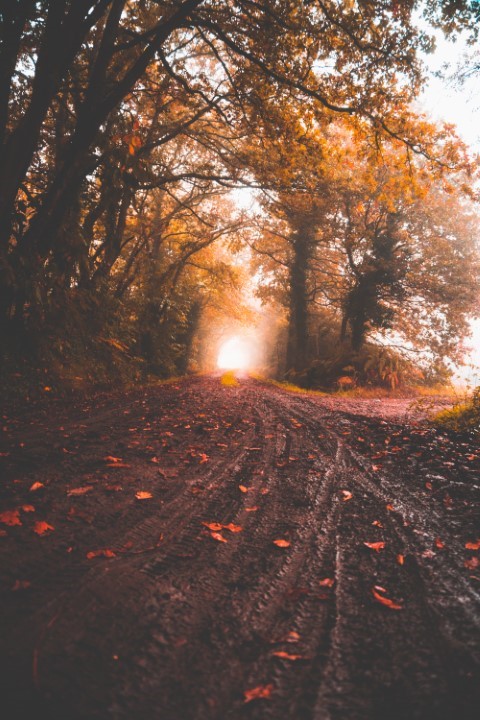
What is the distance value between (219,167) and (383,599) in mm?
12401

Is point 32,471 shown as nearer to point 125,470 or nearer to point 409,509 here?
point 125,470

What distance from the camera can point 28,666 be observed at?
120 cm

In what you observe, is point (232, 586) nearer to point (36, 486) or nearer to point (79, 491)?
point (79, 491)

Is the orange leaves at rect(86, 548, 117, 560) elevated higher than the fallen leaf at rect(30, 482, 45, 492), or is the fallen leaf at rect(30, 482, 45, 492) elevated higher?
the orange leaves at rect(86, 548, 117, 560)

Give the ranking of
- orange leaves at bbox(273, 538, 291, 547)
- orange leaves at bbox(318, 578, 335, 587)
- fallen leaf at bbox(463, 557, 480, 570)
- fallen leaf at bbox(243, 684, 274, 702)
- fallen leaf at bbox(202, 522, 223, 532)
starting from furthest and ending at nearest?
fallen leaf at bbox(202, 522, 223, 532), orange leaves at bbox(273, 538, 291, 547), fallen leaf at bbox(463, 557, 480, 570), orange leaves at bbox(318, 578, 335, 587), fallen leaf at bbox(243, 684, 274, 702)

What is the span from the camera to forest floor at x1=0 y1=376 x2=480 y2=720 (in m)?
1.19

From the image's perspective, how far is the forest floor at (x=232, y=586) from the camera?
3.89 feet

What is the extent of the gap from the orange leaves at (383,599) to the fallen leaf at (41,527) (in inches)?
78.1

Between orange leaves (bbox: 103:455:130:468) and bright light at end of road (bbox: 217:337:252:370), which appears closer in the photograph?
orange leaves (bbox: 103:455:130:468)

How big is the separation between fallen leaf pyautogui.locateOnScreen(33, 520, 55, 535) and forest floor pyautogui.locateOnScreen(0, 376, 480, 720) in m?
0.02

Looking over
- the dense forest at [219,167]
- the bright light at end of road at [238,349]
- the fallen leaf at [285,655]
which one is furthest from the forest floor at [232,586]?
the bright light at end of road at [238,349]

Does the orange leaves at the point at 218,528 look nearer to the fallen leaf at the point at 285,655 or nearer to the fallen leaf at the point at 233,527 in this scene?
the fallen leaf at the point at 233,527

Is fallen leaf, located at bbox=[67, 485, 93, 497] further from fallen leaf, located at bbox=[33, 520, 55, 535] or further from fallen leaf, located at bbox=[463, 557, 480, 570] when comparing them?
fallen leaf, located at bbox=[463, 557, 480, 570]

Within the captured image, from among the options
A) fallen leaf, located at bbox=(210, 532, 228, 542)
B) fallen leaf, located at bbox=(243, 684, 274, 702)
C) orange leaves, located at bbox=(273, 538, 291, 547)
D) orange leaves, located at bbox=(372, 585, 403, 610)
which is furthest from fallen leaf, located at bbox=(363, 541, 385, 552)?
fallen leaf, located at bbox=(243, 684, 274, 702)
